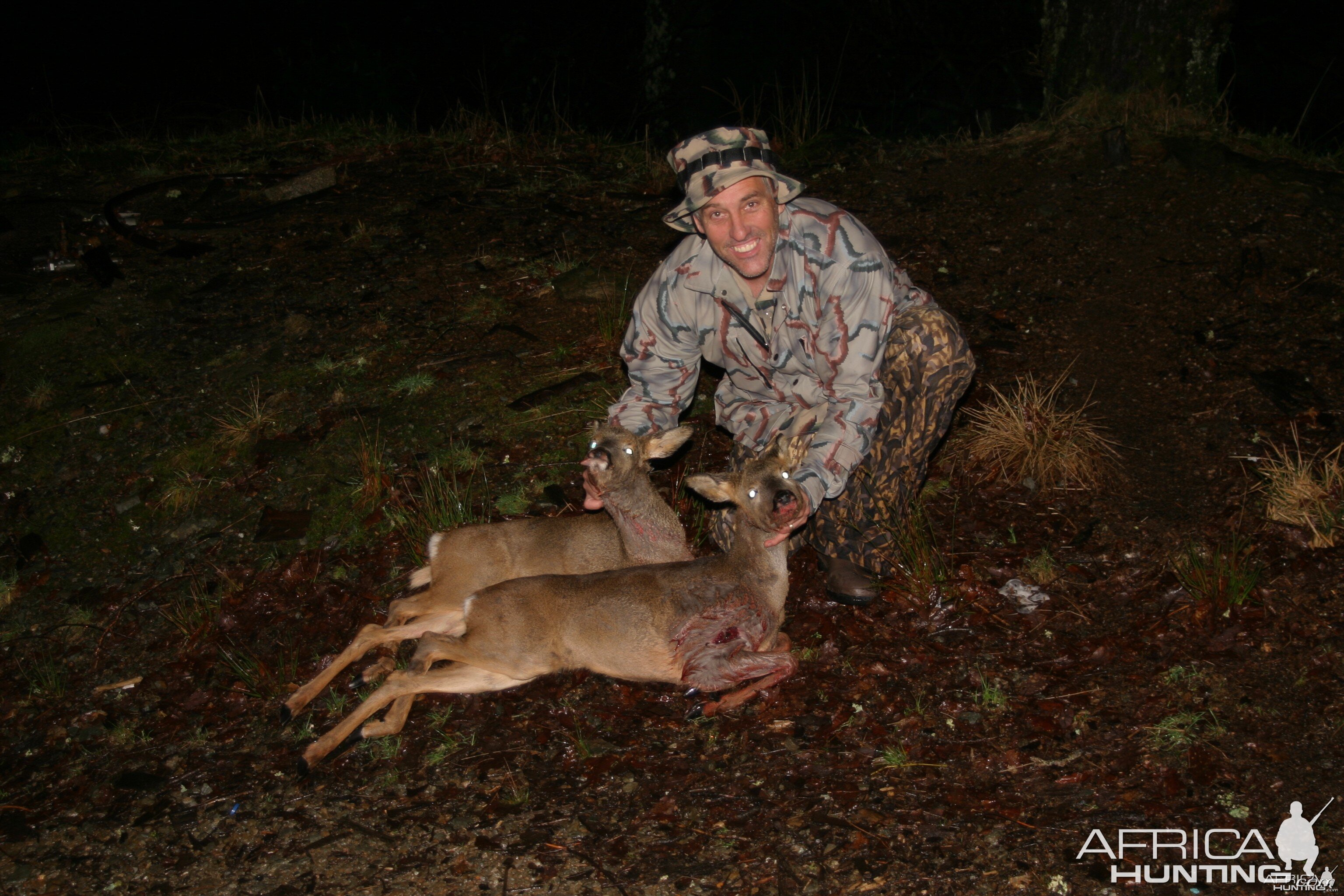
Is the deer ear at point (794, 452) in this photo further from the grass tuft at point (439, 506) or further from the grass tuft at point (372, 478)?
the grass tuft at point (372, 478)

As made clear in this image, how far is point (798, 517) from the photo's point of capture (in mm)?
4441

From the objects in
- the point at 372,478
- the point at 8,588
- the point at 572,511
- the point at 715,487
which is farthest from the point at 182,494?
the point at 715,487

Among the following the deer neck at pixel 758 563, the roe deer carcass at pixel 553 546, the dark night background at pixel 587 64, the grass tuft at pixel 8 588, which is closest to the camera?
the deer neck at pixel 758 563

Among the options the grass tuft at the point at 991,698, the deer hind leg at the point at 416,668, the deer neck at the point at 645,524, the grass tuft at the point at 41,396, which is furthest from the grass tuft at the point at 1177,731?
the grass tuft at the point at 41,396

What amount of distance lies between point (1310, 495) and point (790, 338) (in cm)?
267

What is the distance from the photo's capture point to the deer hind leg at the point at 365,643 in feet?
15.5

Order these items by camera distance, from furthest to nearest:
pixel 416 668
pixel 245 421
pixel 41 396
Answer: pixel 41 396
pixel 245 421
pixel 416 668

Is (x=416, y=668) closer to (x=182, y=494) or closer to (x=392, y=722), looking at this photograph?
(x=392, y=722)

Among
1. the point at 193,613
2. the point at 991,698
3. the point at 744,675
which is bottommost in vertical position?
the point at 193,613

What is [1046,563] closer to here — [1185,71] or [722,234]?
[722,234]

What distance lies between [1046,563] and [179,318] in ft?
21.2

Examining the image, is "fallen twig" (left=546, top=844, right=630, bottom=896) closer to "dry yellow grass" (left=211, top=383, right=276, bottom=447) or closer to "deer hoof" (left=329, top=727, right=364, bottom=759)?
"deer hoof" (left=329, top=727, right=364, bottom=759)

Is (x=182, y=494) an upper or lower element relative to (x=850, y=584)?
lower

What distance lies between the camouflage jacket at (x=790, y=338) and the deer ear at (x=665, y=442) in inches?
4.3
